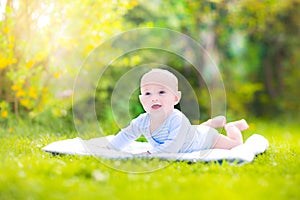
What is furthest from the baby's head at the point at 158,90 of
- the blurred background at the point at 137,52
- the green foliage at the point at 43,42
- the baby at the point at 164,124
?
the green foliage at the point at 43,42

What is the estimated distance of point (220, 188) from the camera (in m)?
2.21

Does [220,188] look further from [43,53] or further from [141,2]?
[141,2]

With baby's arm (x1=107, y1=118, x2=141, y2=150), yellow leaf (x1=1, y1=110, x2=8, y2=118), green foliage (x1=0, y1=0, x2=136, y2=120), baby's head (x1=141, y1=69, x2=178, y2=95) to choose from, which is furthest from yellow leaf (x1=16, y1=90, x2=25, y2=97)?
baby's head (x1=141, y1=69, x2=178, y2=95)

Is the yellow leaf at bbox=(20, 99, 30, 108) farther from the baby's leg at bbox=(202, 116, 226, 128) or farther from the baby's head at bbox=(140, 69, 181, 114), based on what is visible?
the baby's leg at bbox=(202, 116, 226, 128)

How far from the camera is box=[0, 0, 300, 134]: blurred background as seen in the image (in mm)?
4723

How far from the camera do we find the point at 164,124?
10.7ft

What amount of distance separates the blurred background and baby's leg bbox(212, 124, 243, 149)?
2.24 feet

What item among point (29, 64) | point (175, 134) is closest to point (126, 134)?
point (175, 134)

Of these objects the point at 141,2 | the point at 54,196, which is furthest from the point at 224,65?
the point at 54,196

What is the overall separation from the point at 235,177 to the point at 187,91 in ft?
3.00

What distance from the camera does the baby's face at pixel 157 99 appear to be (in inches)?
127

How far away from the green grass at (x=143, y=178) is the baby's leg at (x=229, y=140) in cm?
21

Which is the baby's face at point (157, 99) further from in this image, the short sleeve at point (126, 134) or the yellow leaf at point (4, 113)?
the yellow leaf at point (4, 113)

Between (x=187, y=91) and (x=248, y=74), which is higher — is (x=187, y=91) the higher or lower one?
the lower one
